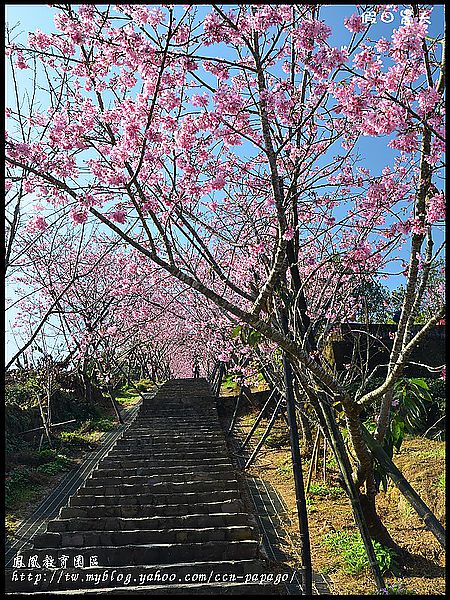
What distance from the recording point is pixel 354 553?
17.4ft

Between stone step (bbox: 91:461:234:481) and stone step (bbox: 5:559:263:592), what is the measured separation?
1.95m

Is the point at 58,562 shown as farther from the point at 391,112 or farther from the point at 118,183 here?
A: the point at 391,112

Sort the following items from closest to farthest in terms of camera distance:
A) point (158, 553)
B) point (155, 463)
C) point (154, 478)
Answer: point (158, 553) < point (154, 478) < point (155, 463)

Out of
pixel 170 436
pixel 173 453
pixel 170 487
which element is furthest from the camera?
pixel 170 436

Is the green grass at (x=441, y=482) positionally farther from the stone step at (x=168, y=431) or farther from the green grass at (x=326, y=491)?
the stone step at (x=168, y=431)

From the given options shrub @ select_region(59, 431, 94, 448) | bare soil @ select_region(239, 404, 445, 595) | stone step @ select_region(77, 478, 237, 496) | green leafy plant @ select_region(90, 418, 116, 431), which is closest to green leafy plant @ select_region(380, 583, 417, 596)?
bare soil @ select_region(239, 404, 445, 595)

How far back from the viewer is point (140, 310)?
1529 centimetres

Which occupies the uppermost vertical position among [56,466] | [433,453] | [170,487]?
[433,453]

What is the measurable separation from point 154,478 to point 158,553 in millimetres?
1665

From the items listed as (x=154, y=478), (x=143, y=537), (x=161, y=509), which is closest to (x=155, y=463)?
(x=154, y=478)

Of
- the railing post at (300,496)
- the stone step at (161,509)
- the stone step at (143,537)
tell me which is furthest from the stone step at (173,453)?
the railing post at (300,496)

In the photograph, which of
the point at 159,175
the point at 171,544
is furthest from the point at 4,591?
the point at 159,175

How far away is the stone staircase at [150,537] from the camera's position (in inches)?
163

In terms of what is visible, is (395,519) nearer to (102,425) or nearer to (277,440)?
(277,440)
